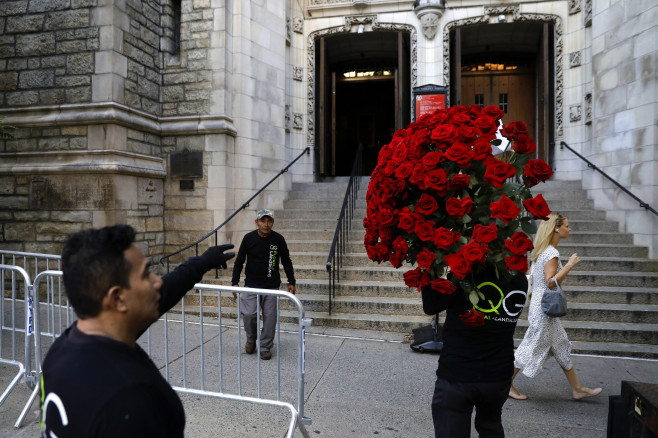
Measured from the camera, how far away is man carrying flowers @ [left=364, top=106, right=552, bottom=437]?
2.00m

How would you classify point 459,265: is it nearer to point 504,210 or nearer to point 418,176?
point 504,210

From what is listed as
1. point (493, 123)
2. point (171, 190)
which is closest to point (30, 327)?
point (493, 123)

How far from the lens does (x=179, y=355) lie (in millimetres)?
4891

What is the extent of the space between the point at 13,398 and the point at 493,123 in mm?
4437

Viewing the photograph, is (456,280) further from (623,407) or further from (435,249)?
(623,407)

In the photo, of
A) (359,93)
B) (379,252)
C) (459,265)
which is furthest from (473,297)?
(359,93)

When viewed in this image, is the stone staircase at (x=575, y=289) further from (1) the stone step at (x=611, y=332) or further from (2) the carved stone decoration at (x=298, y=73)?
(2) the carved stone decoration at (x=298, y=73)

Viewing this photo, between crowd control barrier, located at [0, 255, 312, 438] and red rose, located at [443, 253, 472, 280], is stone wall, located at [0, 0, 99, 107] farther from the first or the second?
red rose, located at [443, 253, 472, 280]

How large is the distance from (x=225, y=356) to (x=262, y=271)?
1050mm

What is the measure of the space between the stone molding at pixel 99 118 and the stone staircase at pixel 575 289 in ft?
8.28

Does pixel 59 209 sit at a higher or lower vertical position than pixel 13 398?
higher

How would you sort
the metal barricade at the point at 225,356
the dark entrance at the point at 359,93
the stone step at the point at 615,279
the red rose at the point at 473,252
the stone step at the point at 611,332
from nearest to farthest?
the red rose at the point at 473,252 → the metal barricade at the point at 225,356 → the stone step at the point at 611,332 → the stone step at the point at 615,279 → the dark entrance at the point at 359,93

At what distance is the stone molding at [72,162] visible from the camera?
7094 millimetres

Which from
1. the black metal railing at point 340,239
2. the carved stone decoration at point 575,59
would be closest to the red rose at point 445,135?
the black metal railing at point 340,239
